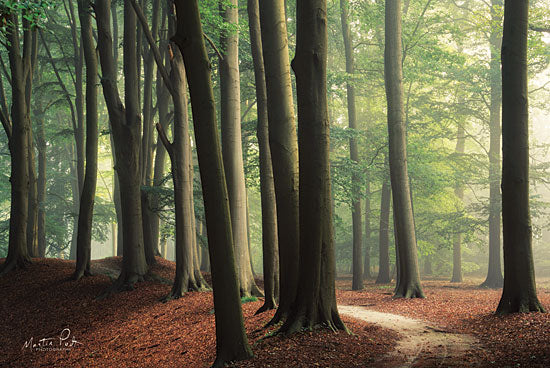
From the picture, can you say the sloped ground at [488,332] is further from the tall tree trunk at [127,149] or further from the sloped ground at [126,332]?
the tall tree trunk at [127,149]

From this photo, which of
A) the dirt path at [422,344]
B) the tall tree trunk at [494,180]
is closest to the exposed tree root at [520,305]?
the dirt path at [422,344]

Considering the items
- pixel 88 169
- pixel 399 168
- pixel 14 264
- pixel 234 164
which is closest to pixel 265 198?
pixel 234 164

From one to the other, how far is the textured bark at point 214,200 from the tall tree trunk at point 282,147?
1680mm

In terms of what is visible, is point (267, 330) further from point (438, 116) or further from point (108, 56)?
point (438, 116)

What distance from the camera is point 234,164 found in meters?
11.6

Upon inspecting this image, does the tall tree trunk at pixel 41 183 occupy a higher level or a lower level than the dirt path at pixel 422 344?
higher

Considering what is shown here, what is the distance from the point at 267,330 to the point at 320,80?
158 inches

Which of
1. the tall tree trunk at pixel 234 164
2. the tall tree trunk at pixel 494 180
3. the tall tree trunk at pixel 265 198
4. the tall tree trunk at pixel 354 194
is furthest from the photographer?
the tall tree trunk at pixel 494 180

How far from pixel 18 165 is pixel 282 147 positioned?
10.6 metres

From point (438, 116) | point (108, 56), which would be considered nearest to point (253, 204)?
point (438, 116)

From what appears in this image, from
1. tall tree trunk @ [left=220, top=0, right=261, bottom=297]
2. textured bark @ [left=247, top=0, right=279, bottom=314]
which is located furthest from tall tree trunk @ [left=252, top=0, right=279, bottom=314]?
tall tree trunk @ [left=220, top=0, right=261, bottom=297]

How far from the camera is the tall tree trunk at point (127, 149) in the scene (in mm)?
13680

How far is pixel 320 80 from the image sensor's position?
7.36 meters

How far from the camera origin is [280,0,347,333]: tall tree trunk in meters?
7.09
